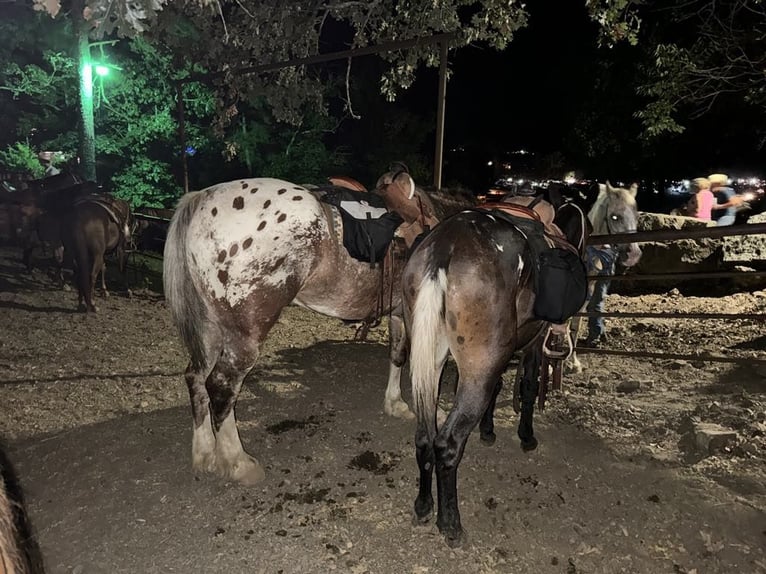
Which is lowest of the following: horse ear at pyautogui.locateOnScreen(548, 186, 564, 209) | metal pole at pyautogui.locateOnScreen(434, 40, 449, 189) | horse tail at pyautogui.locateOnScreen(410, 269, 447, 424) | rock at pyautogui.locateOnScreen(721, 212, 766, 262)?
rock at pyautogui.locateOnScreen(721, 212, 766, 262)

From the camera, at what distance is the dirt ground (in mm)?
2537

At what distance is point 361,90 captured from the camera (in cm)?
1983

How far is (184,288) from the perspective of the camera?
10.7ft

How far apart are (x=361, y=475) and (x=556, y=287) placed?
5.93ft

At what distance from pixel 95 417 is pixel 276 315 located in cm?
208

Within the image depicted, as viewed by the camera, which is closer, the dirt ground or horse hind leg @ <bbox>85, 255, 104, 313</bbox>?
the dirt ground

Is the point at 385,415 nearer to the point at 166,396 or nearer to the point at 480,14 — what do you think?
the point at 166,396

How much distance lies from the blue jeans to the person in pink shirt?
154 inches

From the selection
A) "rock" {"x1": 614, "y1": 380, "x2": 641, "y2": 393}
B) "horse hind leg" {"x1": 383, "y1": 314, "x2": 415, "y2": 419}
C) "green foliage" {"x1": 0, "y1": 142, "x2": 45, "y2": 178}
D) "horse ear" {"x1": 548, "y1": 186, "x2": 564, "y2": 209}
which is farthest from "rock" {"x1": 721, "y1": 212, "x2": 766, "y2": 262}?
"green foliage" {"x1": 0, "y1": 142, "x2": 45, "y2": 178}

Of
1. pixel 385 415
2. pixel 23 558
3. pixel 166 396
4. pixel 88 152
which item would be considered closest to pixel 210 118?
pixel 88 152

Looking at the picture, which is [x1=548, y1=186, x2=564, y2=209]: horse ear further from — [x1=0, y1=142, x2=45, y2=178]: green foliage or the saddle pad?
[x1=0, y1=142, x2=45, y2=178]: green foliage

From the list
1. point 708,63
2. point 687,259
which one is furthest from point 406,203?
point 708,63

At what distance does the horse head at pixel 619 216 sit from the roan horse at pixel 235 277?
343 cm

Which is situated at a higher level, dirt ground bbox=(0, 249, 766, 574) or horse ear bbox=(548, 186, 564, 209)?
horse ear bbox=(548, 186, 564, 209)
